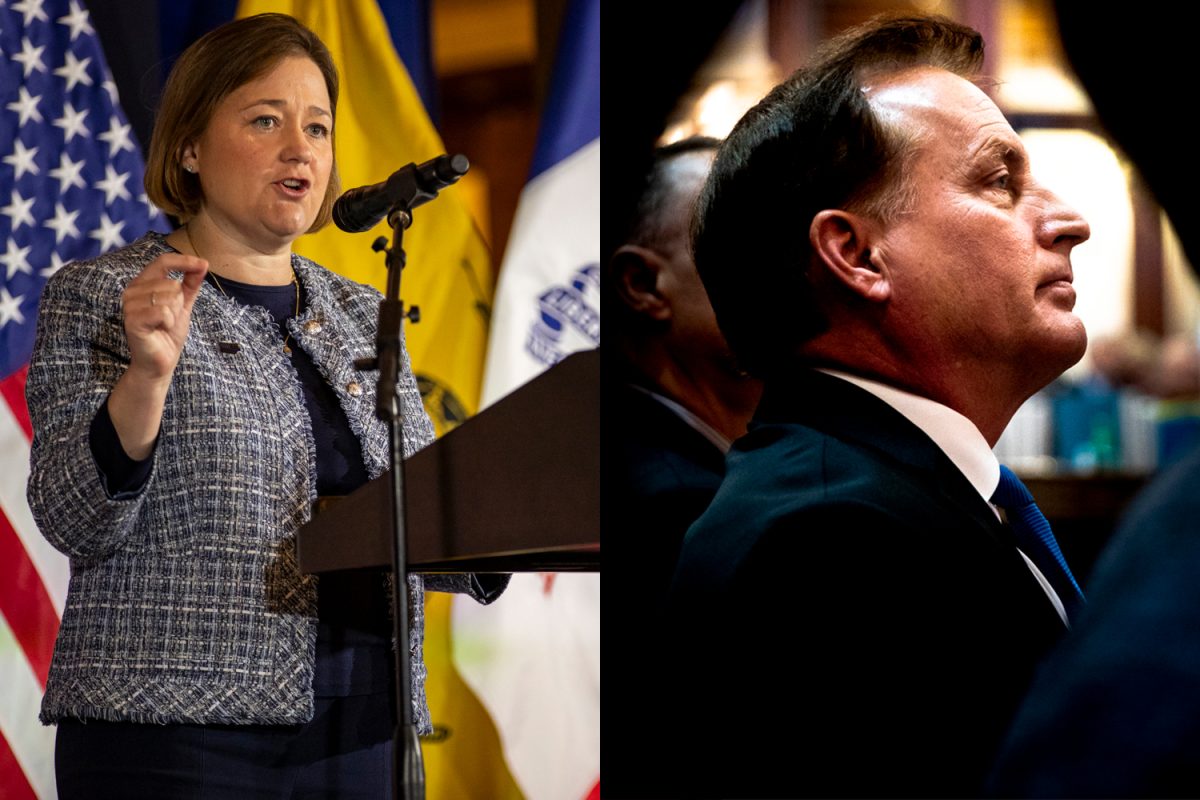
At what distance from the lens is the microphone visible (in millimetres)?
1202

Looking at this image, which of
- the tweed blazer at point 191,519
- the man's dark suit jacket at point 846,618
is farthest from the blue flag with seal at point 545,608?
the man's dark suit jacket at point 846,618

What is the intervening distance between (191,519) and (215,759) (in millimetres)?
254

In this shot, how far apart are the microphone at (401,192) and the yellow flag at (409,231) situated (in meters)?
1.16

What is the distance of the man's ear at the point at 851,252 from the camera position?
686mm

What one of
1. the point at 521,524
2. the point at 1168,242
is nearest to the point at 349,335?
the point at 521,524

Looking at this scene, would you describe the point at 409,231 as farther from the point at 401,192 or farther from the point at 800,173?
the point at 800,173

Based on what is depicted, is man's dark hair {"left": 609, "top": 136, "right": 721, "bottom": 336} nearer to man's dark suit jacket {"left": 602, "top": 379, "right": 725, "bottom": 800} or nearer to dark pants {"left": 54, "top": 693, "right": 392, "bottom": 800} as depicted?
man's dark suit jacket {"left": 602, "top": 379, "right": 725, "bottom": 800}

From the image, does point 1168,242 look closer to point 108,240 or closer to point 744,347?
point 744,347

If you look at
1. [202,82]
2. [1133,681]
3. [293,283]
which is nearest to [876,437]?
[1133,681]

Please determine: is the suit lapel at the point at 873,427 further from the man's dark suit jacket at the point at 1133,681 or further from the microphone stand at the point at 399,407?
the microphone stand at the point at 399,407

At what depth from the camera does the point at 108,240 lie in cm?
231

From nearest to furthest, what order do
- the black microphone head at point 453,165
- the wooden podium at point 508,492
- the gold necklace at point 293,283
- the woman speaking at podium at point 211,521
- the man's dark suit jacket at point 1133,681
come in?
the man's dark suit jacket at point 1133,681, the wooden podium at point 508,492, the black microphone head at point 453,165, the woman speaking at podium at point 211,521, the gold necklace at point 293,283

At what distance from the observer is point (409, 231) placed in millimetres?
2684

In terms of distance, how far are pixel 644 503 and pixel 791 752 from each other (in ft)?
0.60
